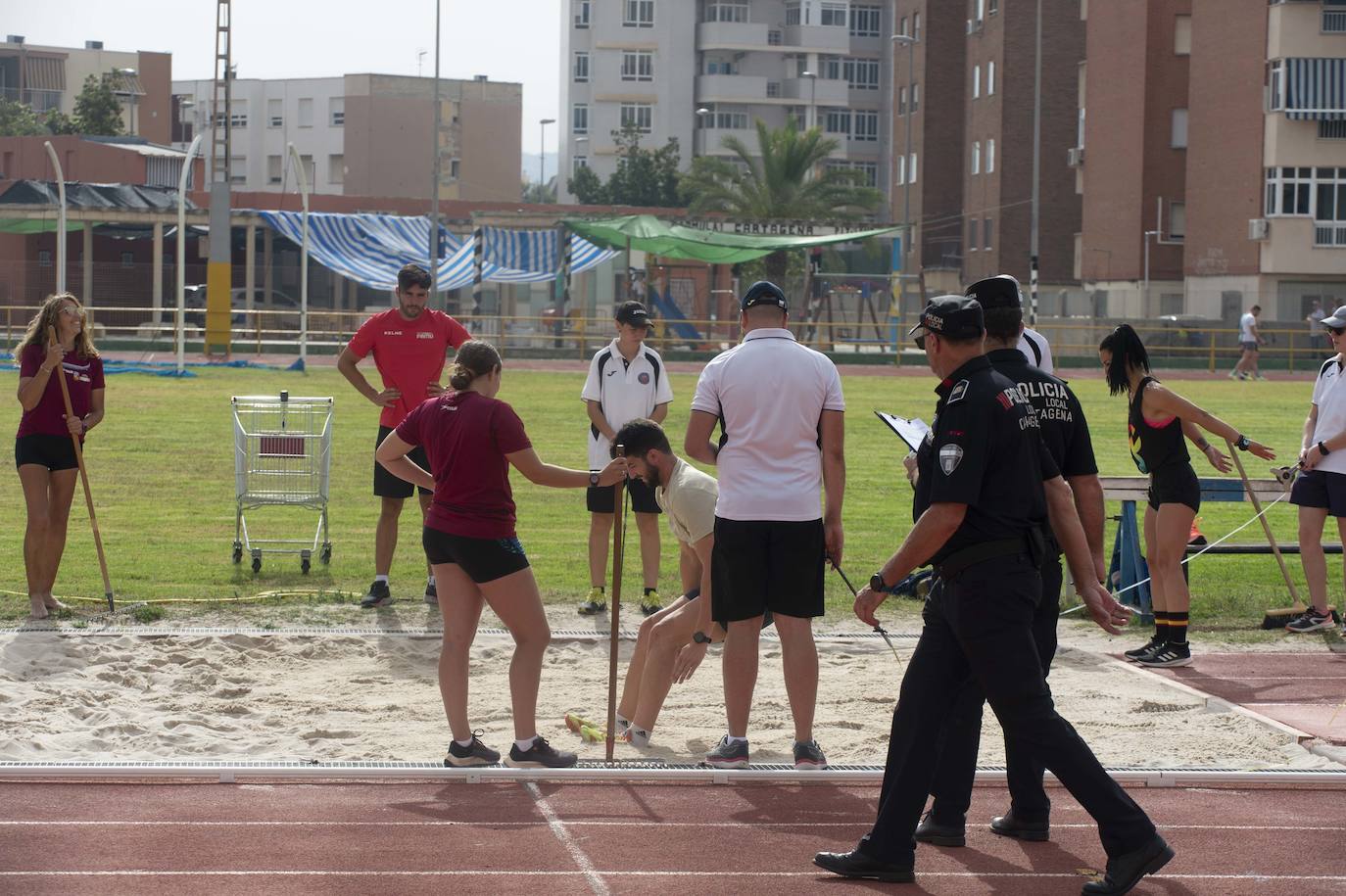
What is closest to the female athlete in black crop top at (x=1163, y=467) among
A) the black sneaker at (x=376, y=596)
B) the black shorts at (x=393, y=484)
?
the black shorts at (x=393, y=484)

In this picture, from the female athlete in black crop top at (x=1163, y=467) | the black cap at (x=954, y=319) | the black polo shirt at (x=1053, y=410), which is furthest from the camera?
the female athlete in black crop top at (x=1163, y=467)

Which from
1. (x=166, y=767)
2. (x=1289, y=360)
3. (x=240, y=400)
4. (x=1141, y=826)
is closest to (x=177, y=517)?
(x=240, y=400)

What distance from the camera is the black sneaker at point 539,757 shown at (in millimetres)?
7160

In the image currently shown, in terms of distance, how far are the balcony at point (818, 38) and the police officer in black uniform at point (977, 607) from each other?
98328mm

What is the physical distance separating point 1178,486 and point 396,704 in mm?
4653

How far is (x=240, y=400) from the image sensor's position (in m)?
12.0

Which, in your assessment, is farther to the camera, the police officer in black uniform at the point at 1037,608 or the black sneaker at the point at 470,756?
the black sneaker at the point at 470,756

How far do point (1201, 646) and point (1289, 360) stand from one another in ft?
123

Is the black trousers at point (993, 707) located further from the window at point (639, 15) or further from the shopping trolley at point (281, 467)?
the window at point (639, 15)

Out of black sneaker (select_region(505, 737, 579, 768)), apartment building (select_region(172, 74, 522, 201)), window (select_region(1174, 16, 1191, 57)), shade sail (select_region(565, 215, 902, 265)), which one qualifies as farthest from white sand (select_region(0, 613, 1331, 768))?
apartment building (select_region(172, 74, 522, 201))

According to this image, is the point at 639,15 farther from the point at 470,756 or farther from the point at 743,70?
the point at 470,756

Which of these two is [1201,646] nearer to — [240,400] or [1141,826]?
[1141,826]

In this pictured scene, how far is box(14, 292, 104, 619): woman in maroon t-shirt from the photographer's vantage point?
10.4m

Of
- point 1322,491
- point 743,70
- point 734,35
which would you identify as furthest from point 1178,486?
point 743,70
